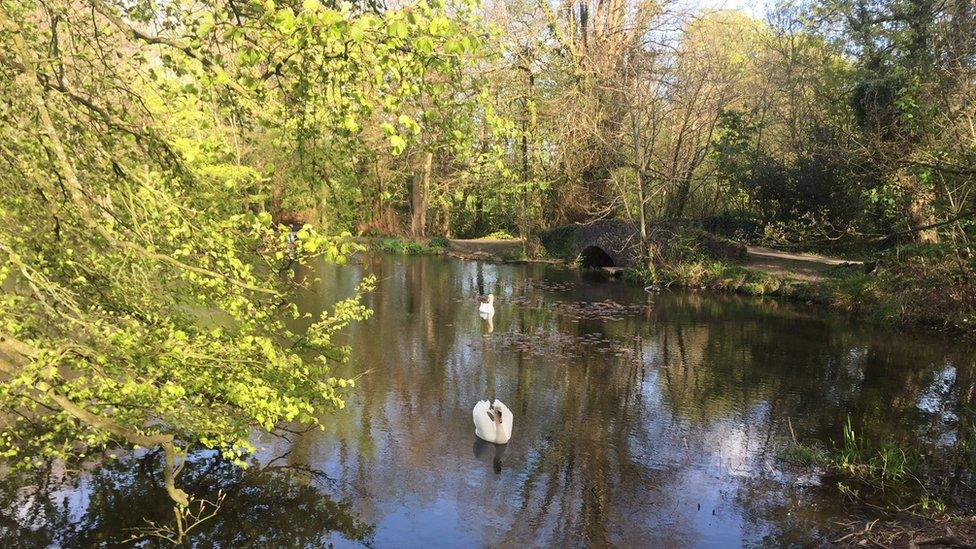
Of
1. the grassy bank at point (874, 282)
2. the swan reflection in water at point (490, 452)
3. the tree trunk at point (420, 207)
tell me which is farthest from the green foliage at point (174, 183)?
the tree trunk at point (420, 207)

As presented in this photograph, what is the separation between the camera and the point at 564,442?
9.78 m

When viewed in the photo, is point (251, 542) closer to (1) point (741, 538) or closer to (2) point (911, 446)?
(1) point (741, 538)

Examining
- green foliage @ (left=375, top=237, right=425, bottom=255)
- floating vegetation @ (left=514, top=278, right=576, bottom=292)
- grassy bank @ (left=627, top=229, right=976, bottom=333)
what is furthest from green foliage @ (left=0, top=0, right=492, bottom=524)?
green foliage @ (left=375, top=237, right=425, bottom=255)

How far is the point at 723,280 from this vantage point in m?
22.9

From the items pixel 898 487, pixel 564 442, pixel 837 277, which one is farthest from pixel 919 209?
pixel 564 442

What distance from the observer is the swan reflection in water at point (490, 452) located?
9.01 m

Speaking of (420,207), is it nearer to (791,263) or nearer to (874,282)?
(791,263)

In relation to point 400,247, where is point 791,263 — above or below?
below

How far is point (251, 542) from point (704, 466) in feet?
18.2

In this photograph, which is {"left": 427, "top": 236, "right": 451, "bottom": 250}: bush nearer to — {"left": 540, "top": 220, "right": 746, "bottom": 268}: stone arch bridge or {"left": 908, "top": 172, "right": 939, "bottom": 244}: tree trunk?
{"left": 540, "top": 220, "right": 746, "bottom": 268}: stone arch bridge

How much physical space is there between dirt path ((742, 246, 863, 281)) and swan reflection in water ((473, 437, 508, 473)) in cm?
1607

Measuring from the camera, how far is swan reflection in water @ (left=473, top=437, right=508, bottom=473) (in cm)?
901

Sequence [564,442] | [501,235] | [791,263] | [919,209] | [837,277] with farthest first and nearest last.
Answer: [501,235]
[791,263]
[837,277]
[919,209]
[564,442]

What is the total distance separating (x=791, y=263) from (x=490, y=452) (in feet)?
62.0
